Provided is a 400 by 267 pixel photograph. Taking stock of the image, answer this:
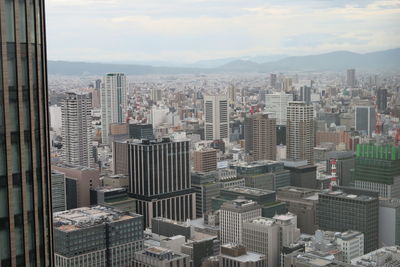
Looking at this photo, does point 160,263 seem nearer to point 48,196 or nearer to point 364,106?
point 364,106

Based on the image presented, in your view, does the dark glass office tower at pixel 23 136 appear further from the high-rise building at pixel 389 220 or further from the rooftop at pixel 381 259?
the high-rise building at pixel 389 220

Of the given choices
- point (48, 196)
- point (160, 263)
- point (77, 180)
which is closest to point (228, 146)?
point (77, 180)

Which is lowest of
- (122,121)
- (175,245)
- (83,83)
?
(175,245)

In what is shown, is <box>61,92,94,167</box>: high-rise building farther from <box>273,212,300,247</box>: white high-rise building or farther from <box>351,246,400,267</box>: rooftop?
<box>351,246,400,267</box>: rooftop

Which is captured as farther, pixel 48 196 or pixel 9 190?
pixel 48 196

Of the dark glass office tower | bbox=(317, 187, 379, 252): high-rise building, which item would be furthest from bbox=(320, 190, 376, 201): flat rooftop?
the dark glass office tower

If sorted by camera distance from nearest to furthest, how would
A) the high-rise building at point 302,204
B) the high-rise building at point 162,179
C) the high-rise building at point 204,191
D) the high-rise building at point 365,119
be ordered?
1. the high-rise building at point 365,119
2. the high-rise building at point 302,204
3. the high-rise building at point 162,179
4. the high-rise building at point 204,191

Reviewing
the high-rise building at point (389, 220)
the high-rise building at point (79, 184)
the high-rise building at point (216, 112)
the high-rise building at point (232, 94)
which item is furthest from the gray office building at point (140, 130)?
the high-rise building at point (389, 220)
